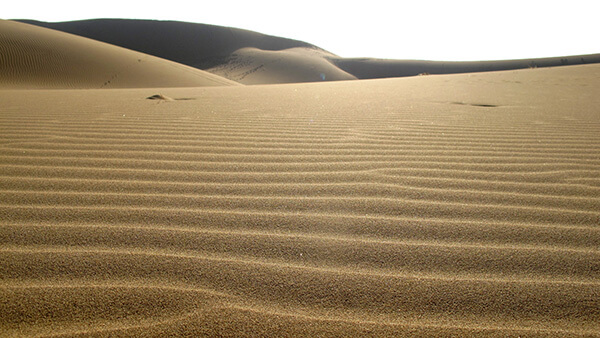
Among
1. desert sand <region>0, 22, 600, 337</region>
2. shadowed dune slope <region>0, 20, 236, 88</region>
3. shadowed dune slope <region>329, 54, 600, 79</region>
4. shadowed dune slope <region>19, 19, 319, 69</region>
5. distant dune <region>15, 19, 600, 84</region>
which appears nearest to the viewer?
desert sand <region>0, 22, 600, 337</region>

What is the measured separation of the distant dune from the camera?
1940 inches

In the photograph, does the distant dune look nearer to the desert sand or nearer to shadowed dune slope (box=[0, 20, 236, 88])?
shadowed dune slope (box=[0, 20, 236, 88])

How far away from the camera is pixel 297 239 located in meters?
1.43

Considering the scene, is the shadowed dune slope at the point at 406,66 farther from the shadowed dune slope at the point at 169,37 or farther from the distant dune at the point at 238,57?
the shadowed dune slope at the point at 169,37

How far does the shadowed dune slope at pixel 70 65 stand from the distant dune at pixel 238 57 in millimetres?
20380

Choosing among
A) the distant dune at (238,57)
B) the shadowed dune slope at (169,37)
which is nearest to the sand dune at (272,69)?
the distant dune at (238,57)

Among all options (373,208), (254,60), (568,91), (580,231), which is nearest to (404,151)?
(373,208)

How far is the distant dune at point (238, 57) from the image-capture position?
4928cm

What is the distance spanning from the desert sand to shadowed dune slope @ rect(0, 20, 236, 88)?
823 inches

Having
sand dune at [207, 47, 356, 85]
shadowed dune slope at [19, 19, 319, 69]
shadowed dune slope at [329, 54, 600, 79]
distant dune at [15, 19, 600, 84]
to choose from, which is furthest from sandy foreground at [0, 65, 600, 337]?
shadowed dune slope at [329, 54, 600, 79]

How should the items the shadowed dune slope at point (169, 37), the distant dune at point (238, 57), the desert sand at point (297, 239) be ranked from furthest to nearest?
the shadowed dune slope at point (169, 37)
the distant dune at point (238, 57)
the desert sand at point (297, 239)

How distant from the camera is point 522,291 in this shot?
1.15 meters

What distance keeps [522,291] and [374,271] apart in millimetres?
480

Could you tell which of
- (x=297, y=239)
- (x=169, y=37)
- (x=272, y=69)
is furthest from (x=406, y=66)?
(x=297, y=239)
